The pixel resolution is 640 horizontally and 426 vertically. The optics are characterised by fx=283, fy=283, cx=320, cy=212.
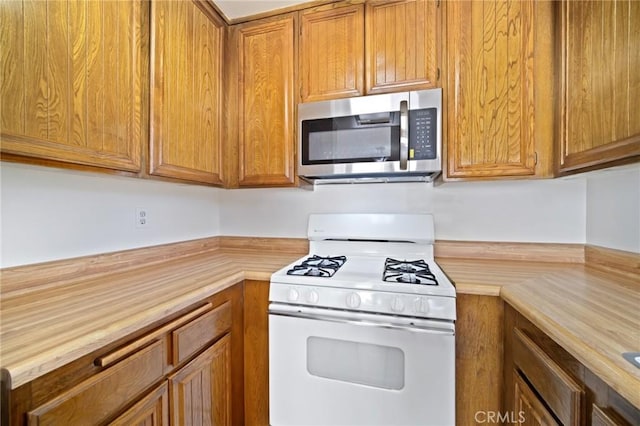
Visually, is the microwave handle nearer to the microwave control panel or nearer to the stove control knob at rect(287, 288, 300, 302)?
the microwave control panel

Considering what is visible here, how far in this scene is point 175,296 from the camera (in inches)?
39.4

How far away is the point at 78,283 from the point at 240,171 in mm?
944

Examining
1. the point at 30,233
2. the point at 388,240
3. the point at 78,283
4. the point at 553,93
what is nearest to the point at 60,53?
the point at 30,233

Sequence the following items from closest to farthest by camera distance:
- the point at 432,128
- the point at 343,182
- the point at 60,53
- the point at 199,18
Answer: the point at 60,53
the point at 432,128
the point at 199,18
the point at 343,182

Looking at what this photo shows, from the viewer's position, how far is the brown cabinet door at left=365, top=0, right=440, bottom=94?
144 cm

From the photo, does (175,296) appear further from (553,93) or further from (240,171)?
(553,93)

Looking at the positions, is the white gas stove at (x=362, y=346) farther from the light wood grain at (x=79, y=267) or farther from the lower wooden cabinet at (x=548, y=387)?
the light wood grain at (x=79, y=267)

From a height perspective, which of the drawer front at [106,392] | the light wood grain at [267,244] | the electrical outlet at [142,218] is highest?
the electrical outlet at [142,218]

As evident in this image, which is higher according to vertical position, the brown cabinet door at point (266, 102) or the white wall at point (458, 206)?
the brown cabinet door at point (266, 102)

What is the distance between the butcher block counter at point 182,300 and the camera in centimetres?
62

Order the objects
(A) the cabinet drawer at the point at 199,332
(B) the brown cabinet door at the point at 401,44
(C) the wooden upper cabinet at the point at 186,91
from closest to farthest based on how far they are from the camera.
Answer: (A) the cabinet drawer at the point at 199,332
(C) the wooden upper cabinet at the point at 186,91
(B) the brown cabinet door at the point at 401,44

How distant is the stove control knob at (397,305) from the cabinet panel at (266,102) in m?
0.88

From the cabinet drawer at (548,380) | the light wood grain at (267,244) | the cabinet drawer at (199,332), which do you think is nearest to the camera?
the cabinet drawer at (548,380)

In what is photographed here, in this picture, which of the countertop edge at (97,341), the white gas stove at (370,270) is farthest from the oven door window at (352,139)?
the countertop edge at (97,341)
